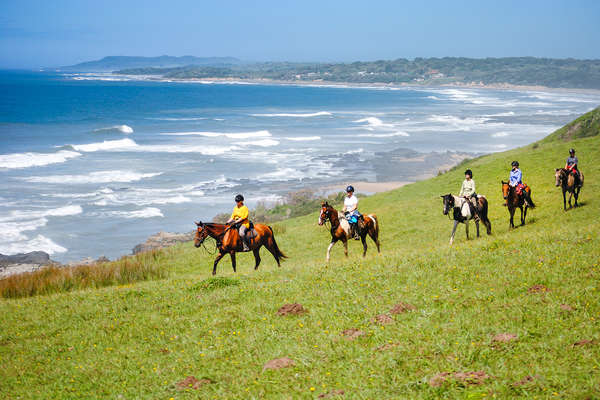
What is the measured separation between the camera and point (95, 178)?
211 ft

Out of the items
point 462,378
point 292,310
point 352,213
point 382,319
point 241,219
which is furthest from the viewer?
point 352,213

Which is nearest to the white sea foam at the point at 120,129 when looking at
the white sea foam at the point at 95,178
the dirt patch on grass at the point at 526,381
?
the white sea foam at the point at 95,178

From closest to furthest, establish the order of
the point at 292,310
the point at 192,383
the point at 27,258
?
the point at 192,383, the point at 292,310, the point at 27,258

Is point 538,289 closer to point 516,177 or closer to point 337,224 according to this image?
point 337,224

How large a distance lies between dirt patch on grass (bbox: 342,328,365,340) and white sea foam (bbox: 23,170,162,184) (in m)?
56.3

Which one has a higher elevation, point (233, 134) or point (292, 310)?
point (233, 134)

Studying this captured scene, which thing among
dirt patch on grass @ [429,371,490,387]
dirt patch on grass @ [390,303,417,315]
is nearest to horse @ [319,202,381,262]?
dirt patch on grass @ [390,303,417,315]

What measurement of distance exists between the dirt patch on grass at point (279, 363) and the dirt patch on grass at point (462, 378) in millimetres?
2930

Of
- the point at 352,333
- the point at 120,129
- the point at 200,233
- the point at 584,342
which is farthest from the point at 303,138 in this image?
the point at 584,342

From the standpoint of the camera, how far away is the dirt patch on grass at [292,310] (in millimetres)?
12891

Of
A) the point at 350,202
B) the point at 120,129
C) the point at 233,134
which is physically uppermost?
the point at 120,129

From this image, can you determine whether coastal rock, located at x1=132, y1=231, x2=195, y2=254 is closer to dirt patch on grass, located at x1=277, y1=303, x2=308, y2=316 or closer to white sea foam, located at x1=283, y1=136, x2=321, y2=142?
dirt patch on grass, located at x1=277, y1=303, x2=308, y2=316

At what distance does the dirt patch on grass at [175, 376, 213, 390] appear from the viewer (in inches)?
392

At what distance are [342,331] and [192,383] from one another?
3.49 metres
